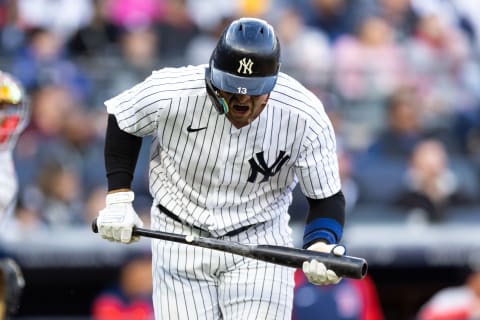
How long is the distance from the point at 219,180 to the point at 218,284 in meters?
0.47

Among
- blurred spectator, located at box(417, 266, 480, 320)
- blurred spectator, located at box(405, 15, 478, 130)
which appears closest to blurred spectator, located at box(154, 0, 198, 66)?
blurred spectator, located at box(405, 15, 478, 130)

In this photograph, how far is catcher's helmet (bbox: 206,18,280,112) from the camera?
16.4 feet

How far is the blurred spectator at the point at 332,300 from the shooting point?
9.25m

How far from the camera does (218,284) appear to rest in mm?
5469

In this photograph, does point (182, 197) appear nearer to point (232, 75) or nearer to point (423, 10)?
point (232, 75)

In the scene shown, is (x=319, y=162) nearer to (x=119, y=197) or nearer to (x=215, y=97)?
(x=215, y=97)

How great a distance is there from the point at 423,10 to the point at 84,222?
177 inches

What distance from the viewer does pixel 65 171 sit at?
31.2 ft

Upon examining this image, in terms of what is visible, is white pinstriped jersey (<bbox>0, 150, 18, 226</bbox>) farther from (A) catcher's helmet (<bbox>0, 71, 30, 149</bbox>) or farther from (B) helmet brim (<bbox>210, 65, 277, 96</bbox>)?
(B) helmet brim (<bbox>210, 65, 277, 96</bbox>)

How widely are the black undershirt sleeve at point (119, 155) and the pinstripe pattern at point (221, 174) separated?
0.07 m

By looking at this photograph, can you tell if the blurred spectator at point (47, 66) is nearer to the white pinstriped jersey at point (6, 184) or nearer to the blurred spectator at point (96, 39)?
the blurred spectator at point (96, 39)

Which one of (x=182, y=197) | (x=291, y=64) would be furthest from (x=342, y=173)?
(x=182, y=197)

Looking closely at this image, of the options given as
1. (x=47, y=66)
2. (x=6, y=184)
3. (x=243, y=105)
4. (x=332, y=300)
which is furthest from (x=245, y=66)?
(x=47, y=66)

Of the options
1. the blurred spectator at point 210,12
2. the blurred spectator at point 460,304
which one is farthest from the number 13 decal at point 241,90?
the blurred spectator at point 210,12
